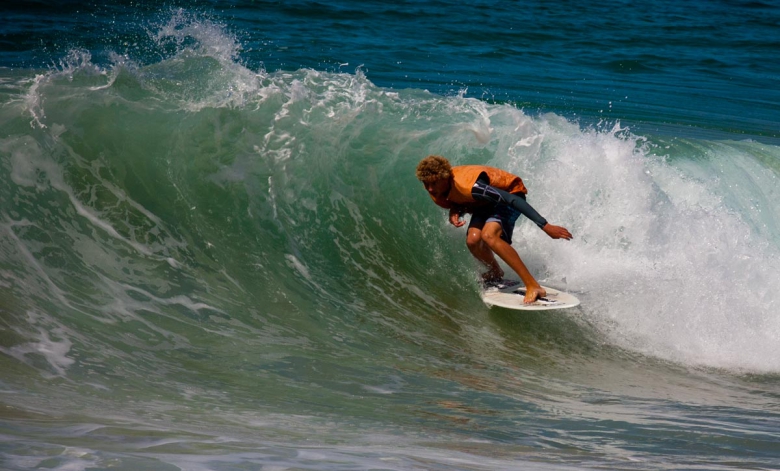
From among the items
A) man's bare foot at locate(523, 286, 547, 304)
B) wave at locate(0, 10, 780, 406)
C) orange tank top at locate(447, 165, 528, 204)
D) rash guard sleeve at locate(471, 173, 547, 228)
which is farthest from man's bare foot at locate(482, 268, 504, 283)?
rash guard sleeve at locate(471, 173, 547, 228)

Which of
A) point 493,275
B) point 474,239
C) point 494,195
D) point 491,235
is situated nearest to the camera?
point 494,195

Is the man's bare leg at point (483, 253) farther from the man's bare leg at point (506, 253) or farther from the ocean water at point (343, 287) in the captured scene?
the ocean water at point (343, 287)

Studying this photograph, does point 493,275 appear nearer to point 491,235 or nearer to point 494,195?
point 491,235

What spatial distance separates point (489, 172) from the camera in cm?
684

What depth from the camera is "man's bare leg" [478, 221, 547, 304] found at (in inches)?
269

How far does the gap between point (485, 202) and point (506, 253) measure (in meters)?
0.42

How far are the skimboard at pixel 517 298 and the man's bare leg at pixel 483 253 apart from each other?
0.21 ft

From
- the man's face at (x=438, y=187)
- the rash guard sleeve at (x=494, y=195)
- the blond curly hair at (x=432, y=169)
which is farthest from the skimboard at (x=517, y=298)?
the blond curly hair at (x=432, y=169)

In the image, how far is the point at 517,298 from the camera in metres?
7.17

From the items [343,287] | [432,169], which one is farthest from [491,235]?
[343,287]

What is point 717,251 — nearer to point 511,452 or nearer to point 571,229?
point 571,229

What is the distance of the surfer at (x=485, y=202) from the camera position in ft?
21.6

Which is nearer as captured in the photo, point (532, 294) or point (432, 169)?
point (432, 169)

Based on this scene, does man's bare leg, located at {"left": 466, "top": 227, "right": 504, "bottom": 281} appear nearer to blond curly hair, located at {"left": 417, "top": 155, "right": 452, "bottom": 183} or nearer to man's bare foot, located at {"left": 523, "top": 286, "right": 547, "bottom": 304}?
man's bare foot, located at {"left": 523, "top": 286, "right": 547, "bottom": 304}
